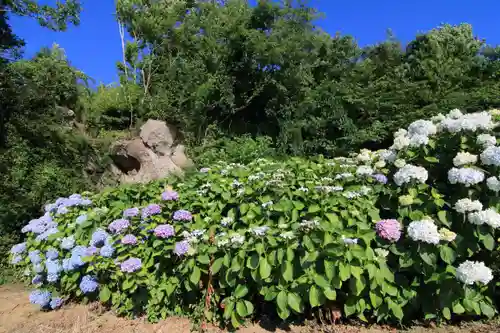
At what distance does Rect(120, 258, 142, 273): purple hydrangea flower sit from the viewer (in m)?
2.91

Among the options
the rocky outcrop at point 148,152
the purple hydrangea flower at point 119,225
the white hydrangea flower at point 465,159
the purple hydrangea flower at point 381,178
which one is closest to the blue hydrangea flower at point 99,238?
the purple hydrangea flower at point 119,225

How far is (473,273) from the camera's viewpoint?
250 cm

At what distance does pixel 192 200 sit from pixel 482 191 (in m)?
2.16

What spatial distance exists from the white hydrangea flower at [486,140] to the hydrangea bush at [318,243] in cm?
2

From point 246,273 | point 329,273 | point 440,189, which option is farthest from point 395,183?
point 246,273

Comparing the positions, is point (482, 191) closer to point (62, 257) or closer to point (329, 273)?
point (329, 273)

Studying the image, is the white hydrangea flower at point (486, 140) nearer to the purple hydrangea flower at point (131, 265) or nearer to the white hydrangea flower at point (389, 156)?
the white hydrangea flower at point (389, 156)

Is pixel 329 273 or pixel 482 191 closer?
pixel 329 273

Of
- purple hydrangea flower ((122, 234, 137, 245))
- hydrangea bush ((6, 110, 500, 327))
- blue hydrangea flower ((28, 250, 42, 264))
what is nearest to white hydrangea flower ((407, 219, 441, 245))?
hydrangea bush ((6, 110, 500, 327))

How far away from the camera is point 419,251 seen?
2631 mm

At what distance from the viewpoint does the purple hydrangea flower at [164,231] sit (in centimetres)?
288

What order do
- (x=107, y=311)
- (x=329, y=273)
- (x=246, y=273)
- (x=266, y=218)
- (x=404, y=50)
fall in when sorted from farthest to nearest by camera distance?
(x=404, y=50) → (x=107, y=311) → (x=266, y=218) → (x=246, y=273) → (x=329, y=273)

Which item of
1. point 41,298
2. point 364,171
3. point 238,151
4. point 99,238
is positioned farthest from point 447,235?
point 238,151

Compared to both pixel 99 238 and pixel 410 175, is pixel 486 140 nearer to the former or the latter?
pixel 410 175
